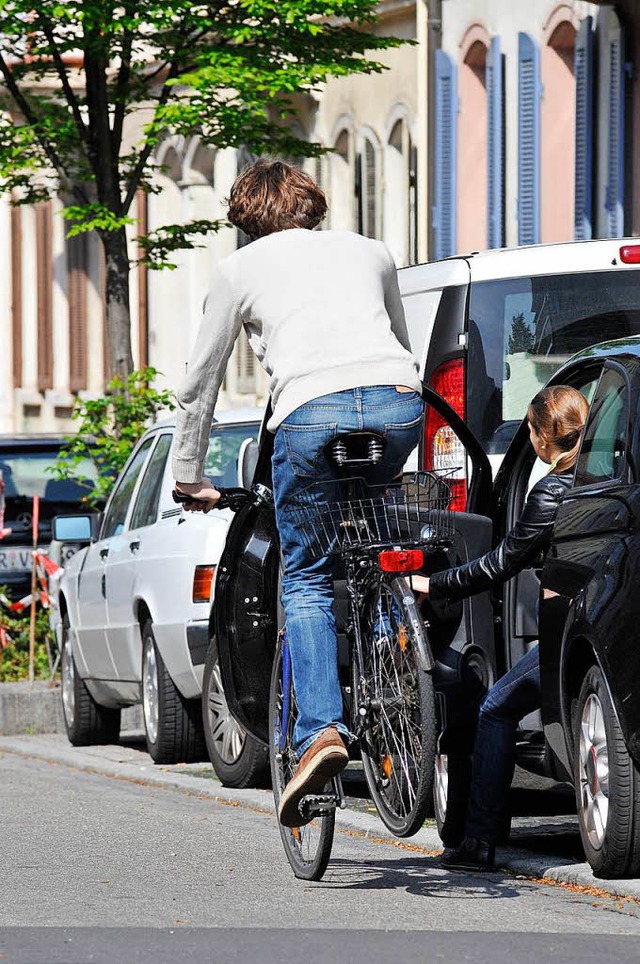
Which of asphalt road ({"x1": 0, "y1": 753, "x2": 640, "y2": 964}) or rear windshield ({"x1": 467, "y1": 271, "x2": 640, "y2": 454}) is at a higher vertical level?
rear windshield ({"x1": 467, "y1": 271, "x2": 640, "y2": 454})

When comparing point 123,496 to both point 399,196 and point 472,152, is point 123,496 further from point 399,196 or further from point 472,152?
point 399,196

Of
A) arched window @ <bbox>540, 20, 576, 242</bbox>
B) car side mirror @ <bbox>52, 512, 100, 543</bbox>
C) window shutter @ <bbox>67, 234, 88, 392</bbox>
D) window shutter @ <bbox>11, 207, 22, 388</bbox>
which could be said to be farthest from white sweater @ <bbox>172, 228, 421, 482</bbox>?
window shutter @ <bbox>11, 207, 22, 388</bbox>

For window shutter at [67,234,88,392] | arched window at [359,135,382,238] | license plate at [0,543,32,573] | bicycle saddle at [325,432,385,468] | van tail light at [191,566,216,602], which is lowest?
license plate at [0,543,32,573]

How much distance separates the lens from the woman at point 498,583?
23.7 ft

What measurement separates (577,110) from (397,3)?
161 inches

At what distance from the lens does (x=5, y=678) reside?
1619cm

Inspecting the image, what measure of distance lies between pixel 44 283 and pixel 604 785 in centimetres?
3211

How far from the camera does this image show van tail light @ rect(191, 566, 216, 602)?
1119 centimetres

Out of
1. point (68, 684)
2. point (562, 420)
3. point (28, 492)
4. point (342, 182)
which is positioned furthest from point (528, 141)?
point (562, 420)

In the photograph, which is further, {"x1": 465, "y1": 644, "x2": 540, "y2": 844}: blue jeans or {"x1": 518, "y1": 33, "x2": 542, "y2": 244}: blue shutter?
{"x1": 518, "y1": 33, "x2": 542, "y2": 244}: blue shutter

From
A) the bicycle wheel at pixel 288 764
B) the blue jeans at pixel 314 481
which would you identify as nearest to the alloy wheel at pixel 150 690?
the bicycle wheel at pixel 288 764

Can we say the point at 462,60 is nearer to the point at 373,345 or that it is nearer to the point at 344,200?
the point at 344,200

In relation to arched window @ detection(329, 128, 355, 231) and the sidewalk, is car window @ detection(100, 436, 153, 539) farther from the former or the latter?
arched window @ detection(329, 128, 355, 231)

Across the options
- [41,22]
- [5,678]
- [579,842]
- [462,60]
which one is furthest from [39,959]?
[462,60]
